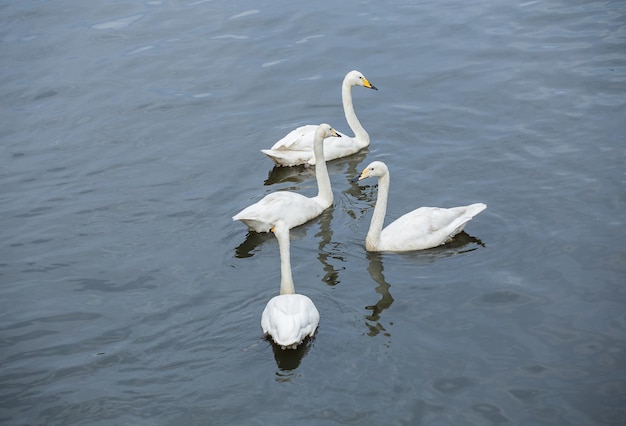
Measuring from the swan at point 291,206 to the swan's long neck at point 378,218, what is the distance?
110 cm

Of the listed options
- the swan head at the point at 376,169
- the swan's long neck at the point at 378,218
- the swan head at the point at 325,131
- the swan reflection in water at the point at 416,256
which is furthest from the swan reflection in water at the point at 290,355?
the swan head at the point at 325,131

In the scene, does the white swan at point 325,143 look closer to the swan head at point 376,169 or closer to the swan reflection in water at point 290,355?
the swan head at point 376,169

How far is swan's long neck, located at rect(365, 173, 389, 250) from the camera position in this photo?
38.0 ft

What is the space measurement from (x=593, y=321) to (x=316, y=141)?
5.19 meters

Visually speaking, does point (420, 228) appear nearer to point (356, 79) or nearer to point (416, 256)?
point (416, 256)

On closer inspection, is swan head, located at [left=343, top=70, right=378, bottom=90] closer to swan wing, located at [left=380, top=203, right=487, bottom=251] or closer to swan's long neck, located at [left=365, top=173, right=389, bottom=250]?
swan's long neck, located at [left=365, top=173, right=389, bottom=250]

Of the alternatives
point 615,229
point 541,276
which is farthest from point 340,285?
point 615,229

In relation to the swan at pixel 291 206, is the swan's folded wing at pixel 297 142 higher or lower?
higher

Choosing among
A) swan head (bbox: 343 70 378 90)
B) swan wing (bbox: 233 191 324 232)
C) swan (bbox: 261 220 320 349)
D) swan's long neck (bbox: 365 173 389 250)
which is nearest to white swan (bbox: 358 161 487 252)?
swan's long neck (bbox: 365 173 389 250)

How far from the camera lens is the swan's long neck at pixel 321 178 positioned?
514 inches

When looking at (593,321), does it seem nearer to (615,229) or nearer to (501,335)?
(501,335)

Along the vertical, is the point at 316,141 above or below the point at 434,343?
above

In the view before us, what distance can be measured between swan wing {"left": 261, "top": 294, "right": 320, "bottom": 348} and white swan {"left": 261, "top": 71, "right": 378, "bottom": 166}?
4.69m

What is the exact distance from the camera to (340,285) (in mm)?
10883
